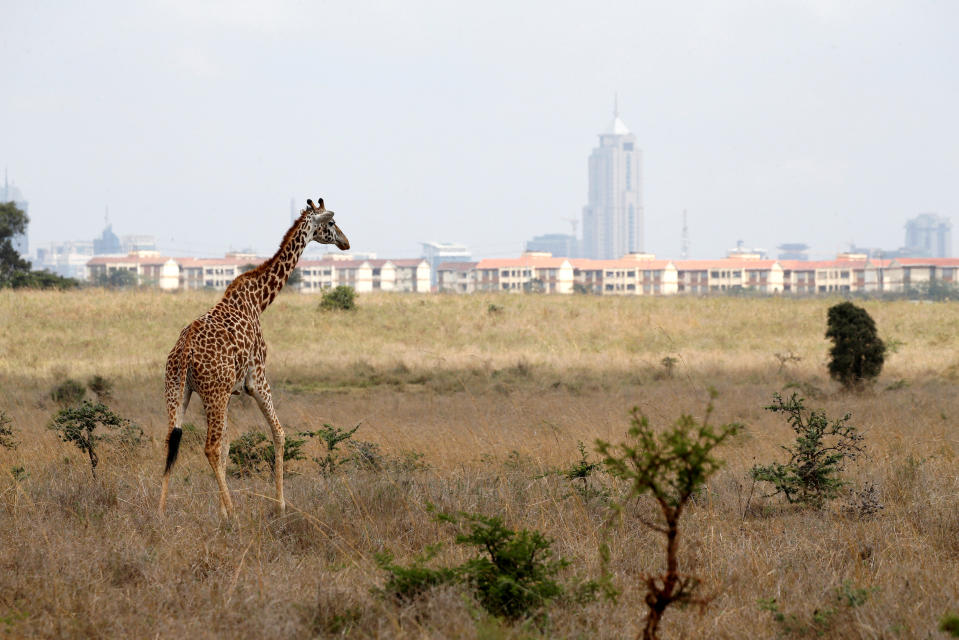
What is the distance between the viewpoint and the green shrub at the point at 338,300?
3666 centimetres

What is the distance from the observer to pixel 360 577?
219 inches

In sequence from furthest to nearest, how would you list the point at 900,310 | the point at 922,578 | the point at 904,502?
the point at 900,310 → the point at 904,502 → the point at 922,578

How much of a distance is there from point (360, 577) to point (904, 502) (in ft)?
15.4

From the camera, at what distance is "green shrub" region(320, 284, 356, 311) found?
36.7m

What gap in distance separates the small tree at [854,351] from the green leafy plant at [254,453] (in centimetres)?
1268

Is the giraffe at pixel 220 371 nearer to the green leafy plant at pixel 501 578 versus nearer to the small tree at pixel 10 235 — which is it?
the green leafy plant at pixel 501 578

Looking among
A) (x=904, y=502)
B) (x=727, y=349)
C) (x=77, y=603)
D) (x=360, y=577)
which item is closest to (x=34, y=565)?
(x=77, y=603)

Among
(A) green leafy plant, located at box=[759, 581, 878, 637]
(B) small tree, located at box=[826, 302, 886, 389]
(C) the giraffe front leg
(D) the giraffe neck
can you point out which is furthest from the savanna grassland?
(D) the giraffe neck

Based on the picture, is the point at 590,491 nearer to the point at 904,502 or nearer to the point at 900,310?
the point at 904,502

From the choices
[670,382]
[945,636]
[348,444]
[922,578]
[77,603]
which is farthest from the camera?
[670,382]

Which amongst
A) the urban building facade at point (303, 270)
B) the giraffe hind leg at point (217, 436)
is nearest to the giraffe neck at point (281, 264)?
the giraffe hind leg at point (217, 436)

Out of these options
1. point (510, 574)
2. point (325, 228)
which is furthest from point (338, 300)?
point (510, 574)

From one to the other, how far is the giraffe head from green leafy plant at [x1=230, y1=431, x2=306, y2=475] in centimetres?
205

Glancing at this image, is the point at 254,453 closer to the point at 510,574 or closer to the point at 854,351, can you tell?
the point at 510,574
